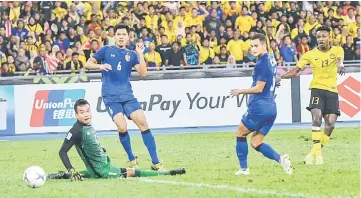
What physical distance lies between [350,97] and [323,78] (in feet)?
29.4

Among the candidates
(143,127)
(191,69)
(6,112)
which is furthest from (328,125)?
(191,69)

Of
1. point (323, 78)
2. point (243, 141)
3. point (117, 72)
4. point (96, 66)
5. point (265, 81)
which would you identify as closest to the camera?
point (265, 81)

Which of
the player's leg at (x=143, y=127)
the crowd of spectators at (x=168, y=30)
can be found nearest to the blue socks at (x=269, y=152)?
the player's leg at (x=143, y=127)

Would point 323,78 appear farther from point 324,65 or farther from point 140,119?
point 140,119

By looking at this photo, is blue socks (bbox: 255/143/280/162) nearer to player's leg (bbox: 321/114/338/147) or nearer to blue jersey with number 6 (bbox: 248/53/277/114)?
blue jersey with number 6 (bbox: 248/53/277/114)

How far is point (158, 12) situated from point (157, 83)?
4.34m

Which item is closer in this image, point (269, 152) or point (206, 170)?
point (269, 152)

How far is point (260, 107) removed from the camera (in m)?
12.4

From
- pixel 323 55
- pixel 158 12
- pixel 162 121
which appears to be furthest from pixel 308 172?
pixel 158 12

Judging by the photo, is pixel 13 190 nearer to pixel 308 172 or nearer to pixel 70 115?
pixel 308 172

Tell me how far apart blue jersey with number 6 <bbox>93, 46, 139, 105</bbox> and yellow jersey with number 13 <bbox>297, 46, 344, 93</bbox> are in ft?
9.21

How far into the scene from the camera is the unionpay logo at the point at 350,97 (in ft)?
77.0

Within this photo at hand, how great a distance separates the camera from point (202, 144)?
1872 cm

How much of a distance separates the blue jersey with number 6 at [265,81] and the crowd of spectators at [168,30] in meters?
11.9
